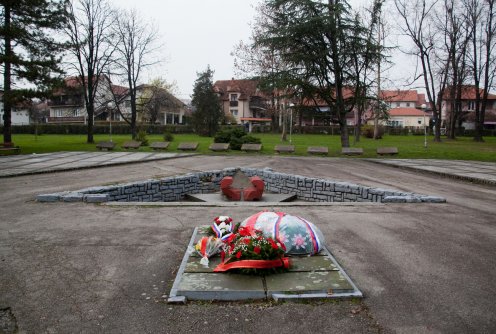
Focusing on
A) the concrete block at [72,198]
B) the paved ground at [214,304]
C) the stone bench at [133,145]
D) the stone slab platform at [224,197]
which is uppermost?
the stone bench at [133,145]

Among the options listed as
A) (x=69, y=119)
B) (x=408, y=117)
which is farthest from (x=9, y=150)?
(x=408, y=117)

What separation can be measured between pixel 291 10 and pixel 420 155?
11.4 metres

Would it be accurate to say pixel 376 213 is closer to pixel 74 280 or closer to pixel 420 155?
pixel 74 280

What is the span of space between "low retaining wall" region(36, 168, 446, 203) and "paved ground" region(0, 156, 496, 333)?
582 mm

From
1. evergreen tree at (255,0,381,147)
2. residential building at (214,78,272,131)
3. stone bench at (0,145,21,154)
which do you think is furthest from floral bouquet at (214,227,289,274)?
residential building at (214,78,272,131)

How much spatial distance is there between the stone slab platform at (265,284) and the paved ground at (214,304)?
13 cm

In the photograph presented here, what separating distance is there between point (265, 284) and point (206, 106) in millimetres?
39458

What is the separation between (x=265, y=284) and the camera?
→ 181 inches

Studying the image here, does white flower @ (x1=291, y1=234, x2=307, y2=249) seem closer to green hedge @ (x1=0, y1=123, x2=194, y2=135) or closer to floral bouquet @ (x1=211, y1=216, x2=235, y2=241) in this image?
floral bouquet @ (x1=211, y1=216, x2=235, y2=241)

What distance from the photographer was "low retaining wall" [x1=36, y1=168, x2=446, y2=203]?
10.2m

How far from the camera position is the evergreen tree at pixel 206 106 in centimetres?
4300

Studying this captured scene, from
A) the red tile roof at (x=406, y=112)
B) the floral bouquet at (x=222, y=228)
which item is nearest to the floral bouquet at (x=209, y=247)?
the floral bouquet at (x=222, y=228)

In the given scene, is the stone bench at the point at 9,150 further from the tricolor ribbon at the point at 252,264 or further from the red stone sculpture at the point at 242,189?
the tricolor ribbon at the point at 252,264

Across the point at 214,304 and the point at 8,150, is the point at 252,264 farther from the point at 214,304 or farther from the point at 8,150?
the point at 8,150
